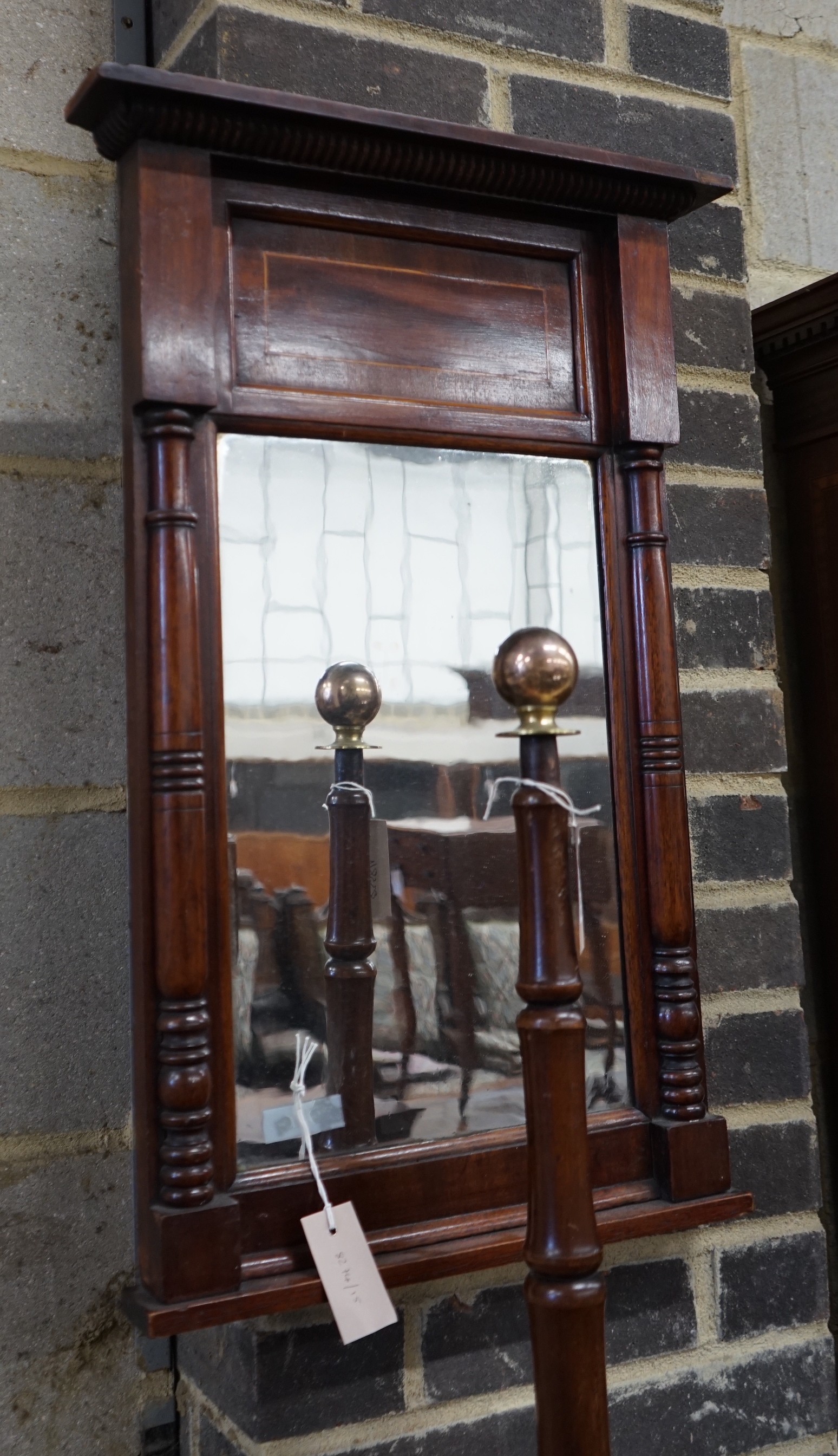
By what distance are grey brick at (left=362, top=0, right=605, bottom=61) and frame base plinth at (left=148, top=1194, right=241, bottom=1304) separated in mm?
973

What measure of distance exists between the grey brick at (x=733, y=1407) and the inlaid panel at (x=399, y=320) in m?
0.86

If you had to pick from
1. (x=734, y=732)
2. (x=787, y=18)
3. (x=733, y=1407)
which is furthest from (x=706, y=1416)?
(x=787, y=18)

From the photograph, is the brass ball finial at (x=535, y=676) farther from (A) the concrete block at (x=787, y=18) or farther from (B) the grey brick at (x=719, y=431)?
(A) the concrete block at (x=787, y=18)

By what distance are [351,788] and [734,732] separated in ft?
1.43

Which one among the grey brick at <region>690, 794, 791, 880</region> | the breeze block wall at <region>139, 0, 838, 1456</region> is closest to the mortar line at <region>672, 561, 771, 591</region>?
the breeze block wall at <region>139, 0, 838, 1456</region>

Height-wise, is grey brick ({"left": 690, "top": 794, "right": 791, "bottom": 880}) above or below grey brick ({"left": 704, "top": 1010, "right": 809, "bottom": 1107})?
above

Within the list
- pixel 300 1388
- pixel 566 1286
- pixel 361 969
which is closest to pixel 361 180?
pixel 361 969

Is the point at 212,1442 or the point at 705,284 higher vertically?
the point at 705,284

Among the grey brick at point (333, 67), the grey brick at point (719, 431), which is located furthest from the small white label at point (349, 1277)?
the grey brick at point (333, 67)

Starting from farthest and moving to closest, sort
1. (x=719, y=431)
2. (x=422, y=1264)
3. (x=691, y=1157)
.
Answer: (x=719, y=431) < (x=691, y=1157) < (x=422, y=1264)

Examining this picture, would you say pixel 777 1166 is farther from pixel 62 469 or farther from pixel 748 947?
pixel 62 469

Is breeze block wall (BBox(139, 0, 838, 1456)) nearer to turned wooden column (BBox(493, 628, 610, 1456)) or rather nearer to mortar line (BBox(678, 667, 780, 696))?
mortar line (BBox(678, 667, 780, 696))

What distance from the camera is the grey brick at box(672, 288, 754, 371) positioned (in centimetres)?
124

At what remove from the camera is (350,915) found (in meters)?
0.98
